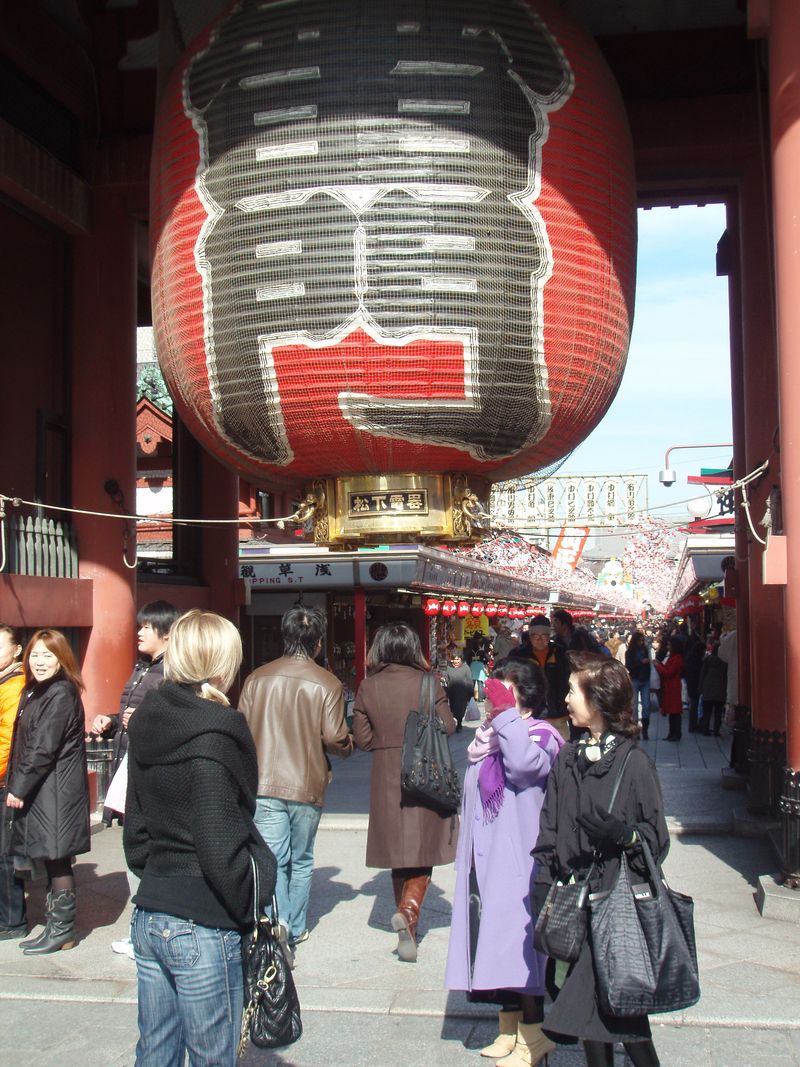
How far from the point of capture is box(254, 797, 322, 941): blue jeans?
5355 millimetres

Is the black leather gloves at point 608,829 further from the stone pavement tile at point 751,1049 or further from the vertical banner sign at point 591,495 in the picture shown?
the vertical banner sign at point 591,495

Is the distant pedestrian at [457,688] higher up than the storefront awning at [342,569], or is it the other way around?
the storefront awning at [342,569]

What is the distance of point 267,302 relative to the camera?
5.01 m

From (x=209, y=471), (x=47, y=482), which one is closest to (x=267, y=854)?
(x=47, y=482)

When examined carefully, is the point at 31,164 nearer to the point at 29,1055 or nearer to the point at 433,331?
the point at 433,331

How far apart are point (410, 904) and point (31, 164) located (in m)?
5.93

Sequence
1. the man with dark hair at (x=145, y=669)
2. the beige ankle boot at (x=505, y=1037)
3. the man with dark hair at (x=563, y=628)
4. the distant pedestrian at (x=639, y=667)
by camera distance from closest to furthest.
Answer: the beige ankle boot at (x=505, y=1037), the man with dark hair at (x=145, y=669), the man with dark hair at (x=563, y=628), the distant pedestrian at (x=639, y=667)

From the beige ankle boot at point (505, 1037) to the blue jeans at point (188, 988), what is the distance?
158 centimetres

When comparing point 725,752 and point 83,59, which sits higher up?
point 83,59

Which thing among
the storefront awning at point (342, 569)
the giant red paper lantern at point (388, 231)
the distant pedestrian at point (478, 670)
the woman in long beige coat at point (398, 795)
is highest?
the giant red paper lantern at point (388, 231)

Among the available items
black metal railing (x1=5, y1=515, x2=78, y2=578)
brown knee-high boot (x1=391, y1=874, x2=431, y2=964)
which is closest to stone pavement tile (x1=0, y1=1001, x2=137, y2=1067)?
brown knee-high boot (x1=391, y1=874, x2=431, y2=964)

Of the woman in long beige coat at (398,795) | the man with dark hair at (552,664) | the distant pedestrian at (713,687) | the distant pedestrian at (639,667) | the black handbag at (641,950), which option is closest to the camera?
the black handbag at (641,950)

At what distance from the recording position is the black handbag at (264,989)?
285cm

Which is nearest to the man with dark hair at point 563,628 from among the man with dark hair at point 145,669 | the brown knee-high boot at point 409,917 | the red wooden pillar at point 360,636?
the brown knee-high boot at point 409,917
